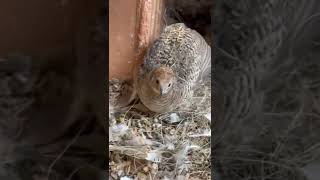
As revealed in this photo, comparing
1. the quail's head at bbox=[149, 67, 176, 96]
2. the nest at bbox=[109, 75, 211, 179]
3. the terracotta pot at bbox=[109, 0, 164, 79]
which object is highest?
the terracotta pot at bbox=[109, 0, 164, 79]

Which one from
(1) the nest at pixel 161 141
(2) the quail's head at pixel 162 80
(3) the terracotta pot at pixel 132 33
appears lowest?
(1) the nest at pixel 161 141

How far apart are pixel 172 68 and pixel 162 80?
0.09 feet

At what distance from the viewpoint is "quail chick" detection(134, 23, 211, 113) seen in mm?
898

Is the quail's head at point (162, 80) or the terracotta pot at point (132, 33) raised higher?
the terracotta pot at point (132, 33)

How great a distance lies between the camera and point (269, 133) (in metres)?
0.94

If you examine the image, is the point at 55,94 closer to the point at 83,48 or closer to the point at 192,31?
the point at 83,48

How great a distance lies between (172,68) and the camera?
91 centimetres

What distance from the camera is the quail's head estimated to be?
0.89 meters

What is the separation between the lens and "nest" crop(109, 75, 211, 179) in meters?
0.92

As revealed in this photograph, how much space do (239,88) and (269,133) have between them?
9 centimetres

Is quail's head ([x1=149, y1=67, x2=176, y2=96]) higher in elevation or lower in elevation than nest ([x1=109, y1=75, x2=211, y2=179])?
higher

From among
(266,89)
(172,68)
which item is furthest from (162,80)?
(266,89)

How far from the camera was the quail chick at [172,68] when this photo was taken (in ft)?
2.95

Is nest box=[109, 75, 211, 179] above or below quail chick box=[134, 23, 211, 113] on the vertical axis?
below
